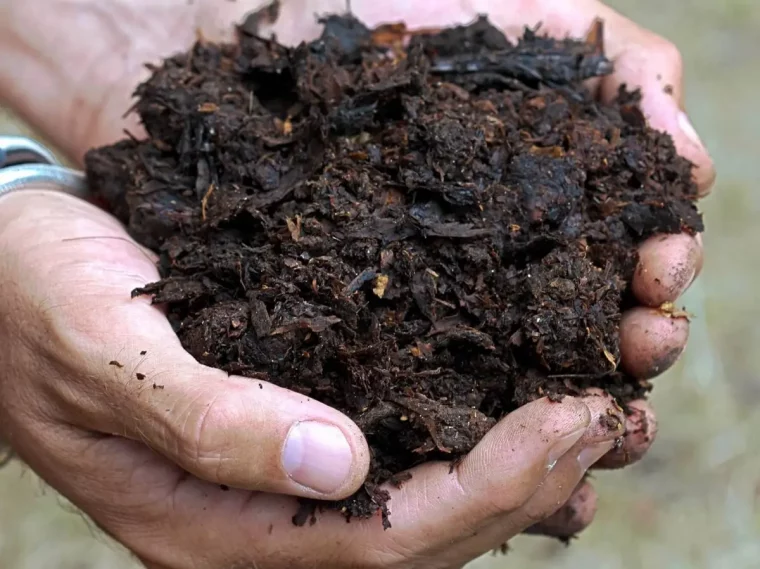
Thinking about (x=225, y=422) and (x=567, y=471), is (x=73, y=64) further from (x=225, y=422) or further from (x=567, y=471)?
(x=567, y=471)

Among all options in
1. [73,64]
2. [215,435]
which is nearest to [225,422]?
[215,435]

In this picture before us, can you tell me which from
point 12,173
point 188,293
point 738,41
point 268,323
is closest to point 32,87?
point 12,173

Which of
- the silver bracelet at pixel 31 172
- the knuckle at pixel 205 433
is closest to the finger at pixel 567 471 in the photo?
the knuckle at pixel 205 433

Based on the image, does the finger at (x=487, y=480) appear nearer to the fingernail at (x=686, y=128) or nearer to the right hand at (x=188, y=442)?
the right hand at (x=188, y=442)

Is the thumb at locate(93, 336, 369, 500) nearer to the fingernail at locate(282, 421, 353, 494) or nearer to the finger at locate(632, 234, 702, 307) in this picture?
the fingernail at locate(282, 421, 353, 494)

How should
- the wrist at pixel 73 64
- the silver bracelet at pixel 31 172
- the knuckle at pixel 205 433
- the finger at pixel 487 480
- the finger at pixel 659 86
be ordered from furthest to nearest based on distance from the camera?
the wrist at pixel 73 64, the finger at pixel 659 86, the silver bracelet at pixel 31 172, the finger at pixel 487 480, the knuckle at pixel 205 433

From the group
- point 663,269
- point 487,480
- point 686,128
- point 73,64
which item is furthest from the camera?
point 73,64
